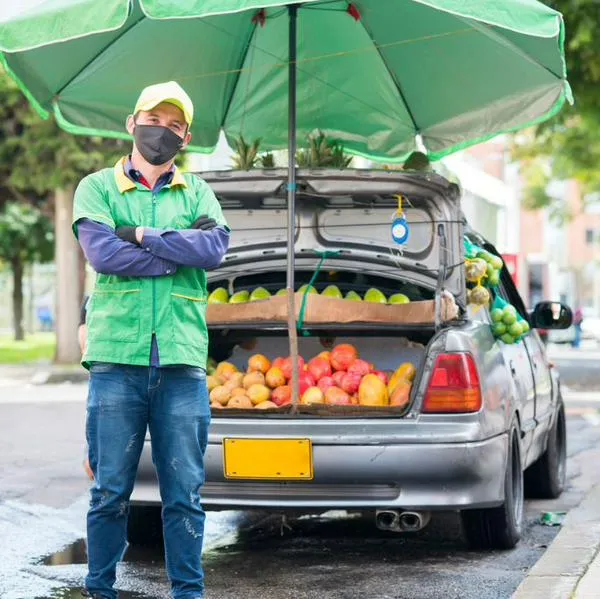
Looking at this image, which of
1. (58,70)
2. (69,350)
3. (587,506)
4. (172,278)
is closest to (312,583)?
(172,278)

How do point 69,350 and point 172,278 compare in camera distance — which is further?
point 69,350

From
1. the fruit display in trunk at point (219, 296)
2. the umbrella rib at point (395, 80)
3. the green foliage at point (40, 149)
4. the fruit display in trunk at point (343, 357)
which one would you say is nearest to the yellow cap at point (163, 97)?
the fruit display in trunk at point (343, 357)

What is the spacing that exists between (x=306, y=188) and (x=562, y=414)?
3.11 m

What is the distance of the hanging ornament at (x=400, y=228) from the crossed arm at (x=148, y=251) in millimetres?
2242

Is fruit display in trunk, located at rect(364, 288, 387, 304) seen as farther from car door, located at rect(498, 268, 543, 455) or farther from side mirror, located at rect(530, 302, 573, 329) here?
side mirror, located at rect(530, 302, 573, 329)

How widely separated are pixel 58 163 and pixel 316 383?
52.0ft

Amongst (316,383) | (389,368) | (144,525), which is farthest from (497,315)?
(144,525)

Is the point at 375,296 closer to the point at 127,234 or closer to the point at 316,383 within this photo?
the point at 316,383

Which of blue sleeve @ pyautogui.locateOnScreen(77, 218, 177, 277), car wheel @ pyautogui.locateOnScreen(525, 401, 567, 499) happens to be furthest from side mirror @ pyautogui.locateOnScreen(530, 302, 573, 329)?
blue sleeve @ pyautogui.locateOnScreen(77, 218, 177, 277)

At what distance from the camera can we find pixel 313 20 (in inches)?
311

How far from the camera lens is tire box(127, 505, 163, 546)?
665 cm

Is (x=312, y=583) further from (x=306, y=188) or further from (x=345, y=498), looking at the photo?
(x=306, y=188)

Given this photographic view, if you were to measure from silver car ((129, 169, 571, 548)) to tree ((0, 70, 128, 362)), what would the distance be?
14.7 metres

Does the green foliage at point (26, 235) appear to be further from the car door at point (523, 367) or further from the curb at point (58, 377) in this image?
the car door at point (523, 367)
